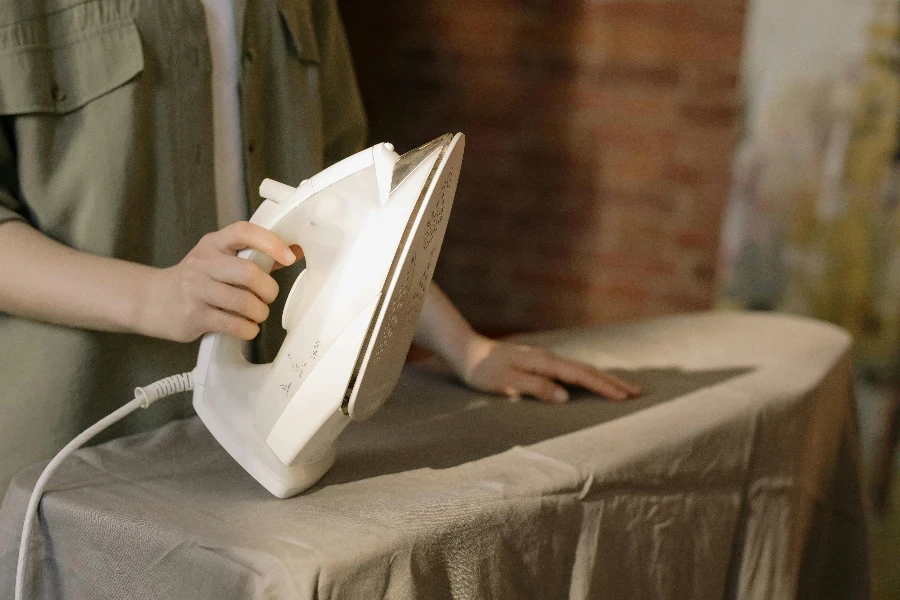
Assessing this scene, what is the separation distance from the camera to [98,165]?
0.74 meters

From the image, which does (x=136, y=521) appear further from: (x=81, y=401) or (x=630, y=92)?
(x=630, y=92)

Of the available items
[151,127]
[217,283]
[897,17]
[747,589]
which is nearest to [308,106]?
[151,127]

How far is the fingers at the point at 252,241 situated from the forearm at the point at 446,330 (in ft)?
1.21

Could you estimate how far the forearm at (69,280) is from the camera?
67 centimetres

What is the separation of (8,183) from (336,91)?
392 mm

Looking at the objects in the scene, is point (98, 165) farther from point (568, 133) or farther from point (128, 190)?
point (568, 133)

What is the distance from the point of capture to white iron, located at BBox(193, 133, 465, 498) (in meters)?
0.61

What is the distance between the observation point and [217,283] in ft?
2.08

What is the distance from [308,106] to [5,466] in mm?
436

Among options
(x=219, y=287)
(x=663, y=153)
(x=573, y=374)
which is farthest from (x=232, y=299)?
(x=663, y=153)

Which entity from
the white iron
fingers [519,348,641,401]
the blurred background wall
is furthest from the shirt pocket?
the blurred background wall

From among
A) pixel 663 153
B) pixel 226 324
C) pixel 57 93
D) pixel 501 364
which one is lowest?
pixel 663 153

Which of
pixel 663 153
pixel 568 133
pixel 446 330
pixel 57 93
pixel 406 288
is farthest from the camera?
pixel 568 133

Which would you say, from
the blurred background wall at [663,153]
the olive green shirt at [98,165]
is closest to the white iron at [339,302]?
the olive green shirt at [98,165]
